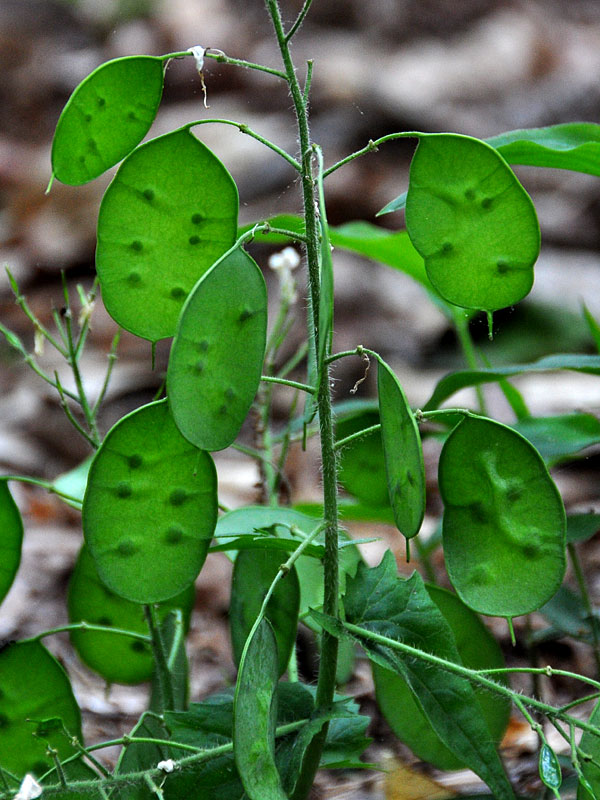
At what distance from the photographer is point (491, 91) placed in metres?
2.43

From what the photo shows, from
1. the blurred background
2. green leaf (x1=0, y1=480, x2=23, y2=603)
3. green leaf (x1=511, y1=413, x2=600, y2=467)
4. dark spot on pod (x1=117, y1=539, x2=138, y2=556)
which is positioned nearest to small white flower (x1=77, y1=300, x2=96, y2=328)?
green leaf (x1=0, y1=480, x2=23, y2=603)

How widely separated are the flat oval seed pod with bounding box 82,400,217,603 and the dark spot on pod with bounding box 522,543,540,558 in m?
0.15

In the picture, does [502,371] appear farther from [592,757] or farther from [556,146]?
[592,757]

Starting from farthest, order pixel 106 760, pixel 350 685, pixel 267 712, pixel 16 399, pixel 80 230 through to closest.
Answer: pixel 80 230, pixel 16 399, pixel 350 685, pixel 106 760, pixel 267 712

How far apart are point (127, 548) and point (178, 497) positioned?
0.04 metres

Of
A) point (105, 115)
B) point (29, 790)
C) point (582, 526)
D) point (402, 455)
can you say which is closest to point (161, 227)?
point (105, 115)

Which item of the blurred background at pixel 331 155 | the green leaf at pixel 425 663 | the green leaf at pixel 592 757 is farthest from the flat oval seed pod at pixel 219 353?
the blurred background at pixel 331 155

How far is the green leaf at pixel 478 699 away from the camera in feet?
1.97

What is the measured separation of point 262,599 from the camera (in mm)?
563

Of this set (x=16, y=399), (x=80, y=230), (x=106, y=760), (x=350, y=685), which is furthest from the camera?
(x=80, y=230)

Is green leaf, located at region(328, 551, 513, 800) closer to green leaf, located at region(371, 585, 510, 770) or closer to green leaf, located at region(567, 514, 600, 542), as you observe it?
green leaf, located at region(371, 585, 510, 770)

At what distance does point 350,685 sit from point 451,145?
70cm

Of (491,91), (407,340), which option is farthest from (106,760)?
(491,91)

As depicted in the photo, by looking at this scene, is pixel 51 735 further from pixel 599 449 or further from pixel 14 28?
pixel 14 28
